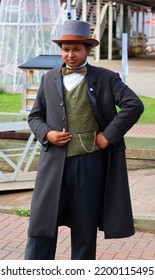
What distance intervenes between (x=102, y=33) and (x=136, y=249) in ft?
90.6

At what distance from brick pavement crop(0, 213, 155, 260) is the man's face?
6.66 ft

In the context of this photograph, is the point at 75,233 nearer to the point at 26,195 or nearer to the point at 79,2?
the point at 26,195

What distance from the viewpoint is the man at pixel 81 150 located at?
4.09 m

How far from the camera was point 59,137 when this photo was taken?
4055 mm

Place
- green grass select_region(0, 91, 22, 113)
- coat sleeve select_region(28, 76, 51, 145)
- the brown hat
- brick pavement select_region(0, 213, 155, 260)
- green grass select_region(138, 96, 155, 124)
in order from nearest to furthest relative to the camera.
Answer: the brown hat < coat sleeve select_region(28, 76, 51, 145) < brick pavement select_region(0, 213, 155, 260) < green grass select_region(138, 96, 155, 124) < green grass select_region(0, 91, 22, 113)

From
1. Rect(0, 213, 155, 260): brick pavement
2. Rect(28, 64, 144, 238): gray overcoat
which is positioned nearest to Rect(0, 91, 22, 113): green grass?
Rect(0, 213, 155, 260): brick pavement

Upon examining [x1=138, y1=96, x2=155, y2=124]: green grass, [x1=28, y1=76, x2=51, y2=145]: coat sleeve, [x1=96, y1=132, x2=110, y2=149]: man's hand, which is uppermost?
[x1=28, y1=76, x2=51, y2=145]: coat sleeve

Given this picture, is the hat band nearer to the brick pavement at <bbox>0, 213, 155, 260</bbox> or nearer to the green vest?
the green vest

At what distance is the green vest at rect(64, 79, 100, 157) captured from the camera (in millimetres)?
4109

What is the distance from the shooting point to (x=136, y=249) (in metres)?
5.84

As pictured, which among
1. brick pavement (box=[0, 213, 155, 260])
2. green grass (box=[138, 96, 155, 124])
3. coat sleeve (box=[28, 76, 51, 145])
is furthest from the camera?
green grass (box=[138, 96, 155, 124])

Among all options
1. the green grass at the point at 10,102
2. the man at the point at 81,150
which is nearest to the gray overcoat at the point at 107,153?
the man at the point at 81,150

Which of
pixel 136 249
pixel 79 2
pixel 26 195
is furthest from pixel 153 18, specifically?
pixel 136 249

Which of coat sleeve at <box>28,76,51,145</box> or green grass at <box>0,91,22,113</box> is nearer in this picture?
coat sleeve at <box>28,76,51,145</box>
